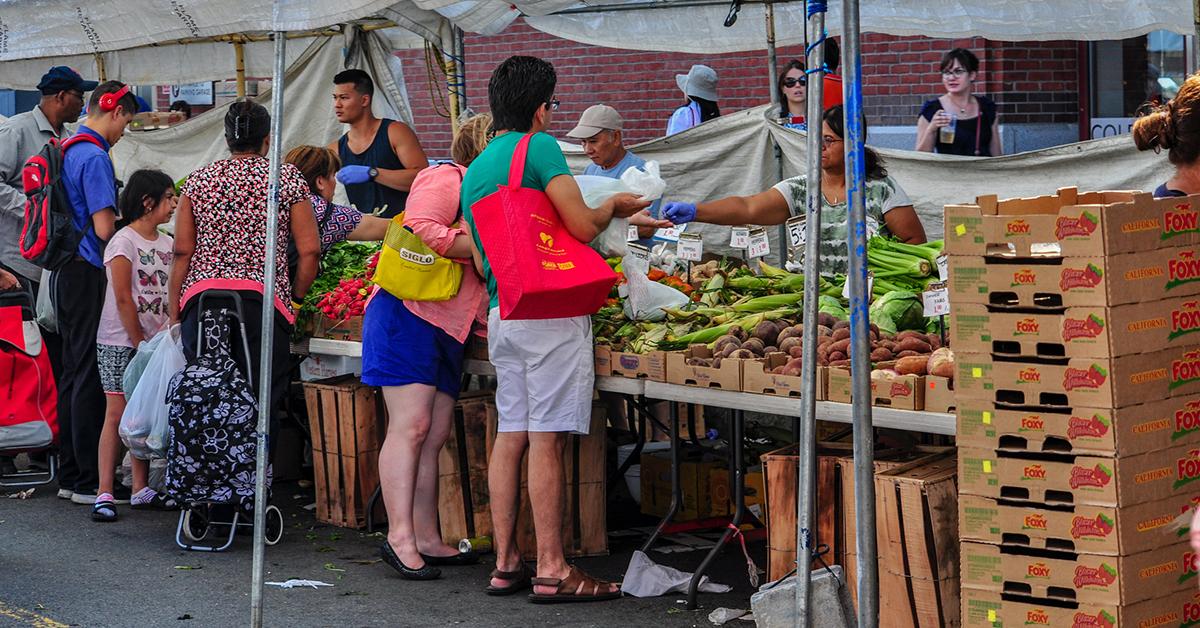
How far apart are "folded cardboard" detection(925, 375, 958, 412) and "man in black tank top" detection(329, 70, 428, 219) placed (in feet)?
13.3

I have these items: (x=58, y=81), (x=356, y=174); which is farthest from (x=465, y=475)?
(x=58, y=81)

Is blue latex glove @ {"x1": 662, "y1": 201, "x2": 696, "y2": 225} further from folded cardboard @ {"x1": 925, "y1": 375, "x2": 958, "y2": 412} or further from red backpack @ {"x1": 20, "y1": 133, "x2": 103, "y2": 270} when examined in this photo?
red backpack @ {"x1": 20, "y1": 133, "x2": 103, "y2": 270}

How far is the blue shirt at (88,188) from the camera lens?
755 centimetres

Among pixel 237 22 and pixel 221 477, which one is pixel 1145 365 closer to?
pixel 221 477

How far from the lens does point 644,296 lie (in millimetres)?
6301

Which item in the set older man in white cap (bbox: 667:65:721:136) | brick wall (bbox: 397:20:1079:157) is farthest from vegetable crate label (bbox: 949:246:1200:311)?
older man in white cap (bbox: 667:65:721:136)

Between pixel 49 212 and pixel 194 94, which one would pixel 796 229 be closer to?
pixel 49 212

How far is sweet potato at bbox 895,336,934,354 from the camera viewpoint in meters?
5.35

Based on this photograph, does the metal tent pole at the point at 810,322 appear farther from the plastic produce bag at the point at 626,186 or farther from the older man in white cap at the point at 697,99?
the older man in white cap at the point at 697,99

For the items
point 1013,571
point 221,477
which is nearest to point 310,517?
point 221,477

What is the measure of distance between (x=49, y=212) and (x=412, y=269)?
254cm

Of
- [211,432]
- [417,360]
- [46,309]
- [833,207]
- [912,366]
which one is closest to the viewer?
[912,366]

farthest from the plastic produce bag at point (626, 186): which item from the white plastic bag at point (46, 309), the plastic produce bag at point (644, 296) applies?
the white plastic bag at point (46, 309)

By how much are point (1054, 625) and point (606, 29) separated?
20.8ft
